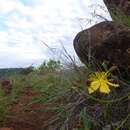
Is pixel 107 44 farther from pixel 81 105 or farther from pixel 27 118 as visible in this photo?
pixel 27 118

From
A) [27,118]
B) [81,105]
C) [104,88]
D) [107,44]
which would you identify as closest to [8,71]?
[27,118]

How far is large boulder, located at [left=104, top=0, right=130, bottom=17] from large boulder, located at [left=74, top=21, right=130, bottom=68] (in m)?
0.11

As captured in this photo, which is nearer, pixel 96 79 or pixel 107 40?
pixel 96 79

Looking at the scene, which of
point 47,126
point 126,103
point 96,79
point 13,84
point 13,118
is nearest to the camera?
point 96,79

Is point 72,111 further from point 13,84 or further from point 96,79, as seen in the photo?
point 13,84

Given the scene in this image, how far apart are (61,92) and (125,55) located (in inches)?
23.9

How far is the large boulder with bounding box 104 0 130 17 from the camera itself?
376cm

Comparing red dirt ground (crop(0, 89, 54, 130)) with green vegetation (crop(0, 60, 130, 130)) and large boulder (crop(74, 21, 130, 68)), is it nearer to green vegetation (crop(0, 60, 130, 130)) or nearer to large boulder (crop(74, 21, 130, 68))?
→ green vegetation (crop(0, 60, 130, 130))

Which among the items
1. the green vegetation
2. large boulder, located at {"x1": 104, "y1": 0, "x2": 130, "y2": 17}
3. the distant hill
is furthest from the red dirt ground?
the distant hill

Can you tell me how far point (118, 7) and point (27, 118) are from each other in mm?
1058

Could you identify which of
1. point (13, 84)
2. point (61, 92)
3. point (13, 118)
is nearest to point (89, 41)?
point (61, 92)

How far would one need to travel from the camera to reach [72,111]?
3705 mm

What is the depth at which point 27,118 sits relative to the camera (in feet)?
13.3

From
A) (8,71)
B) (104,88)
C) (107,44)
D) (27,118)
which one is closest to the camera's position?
(104,88)
